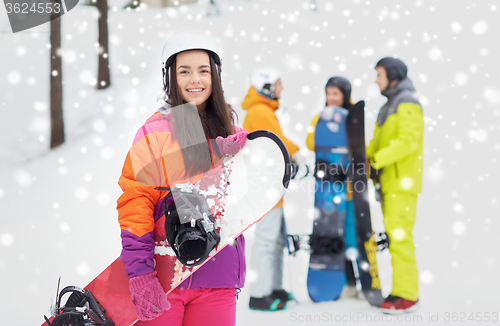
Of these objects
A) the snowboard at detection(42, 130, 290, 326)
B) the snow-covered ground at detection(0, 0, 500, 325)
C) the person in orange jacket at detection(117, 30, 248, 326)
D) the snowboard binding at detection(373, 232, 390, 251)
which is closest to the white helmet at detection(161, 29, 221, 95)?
the person in orange jacket at detection(117, 30, 248, 326)

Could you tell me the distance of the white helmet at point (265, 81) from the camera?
2613 mm

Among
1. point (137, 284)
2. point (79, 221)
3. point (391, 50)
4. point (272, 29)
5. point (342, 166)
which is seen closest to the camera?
point (137, 284)

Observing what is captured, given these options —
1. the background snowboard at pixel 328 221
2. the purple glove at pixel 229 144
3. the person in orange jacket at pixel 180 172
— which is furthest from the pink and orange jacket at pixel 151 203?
the background snowboard at pixel 328 221

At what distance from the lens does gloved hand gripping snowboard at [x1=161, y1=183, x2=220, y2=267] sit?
1.01 meters

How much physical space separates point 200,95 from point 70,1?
4859mm

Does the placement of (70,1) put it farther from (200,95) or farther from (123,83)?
(200,95)

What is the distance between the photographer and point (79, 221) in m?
3.77

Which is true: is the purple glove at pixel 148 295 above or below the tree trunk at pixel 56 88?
below

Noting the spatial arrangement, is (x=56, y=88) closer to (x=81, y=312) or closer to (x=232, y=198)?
(x=81, y=312)

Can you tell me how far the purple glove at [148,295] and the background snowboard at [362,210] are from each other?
188 cm

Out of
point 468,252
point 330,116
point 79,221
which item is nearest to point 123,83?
point 79,221

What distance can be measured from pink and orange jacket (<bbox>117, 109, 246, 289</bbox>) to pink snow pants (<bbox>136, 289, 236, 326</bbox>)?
0.03m

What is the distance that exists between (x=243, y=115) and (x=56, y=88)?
2.28 meters

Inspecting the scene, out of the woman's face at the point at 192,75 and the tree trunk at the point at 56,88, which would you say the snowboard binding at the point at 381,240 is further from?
the tree trunk at the point at 56,88
